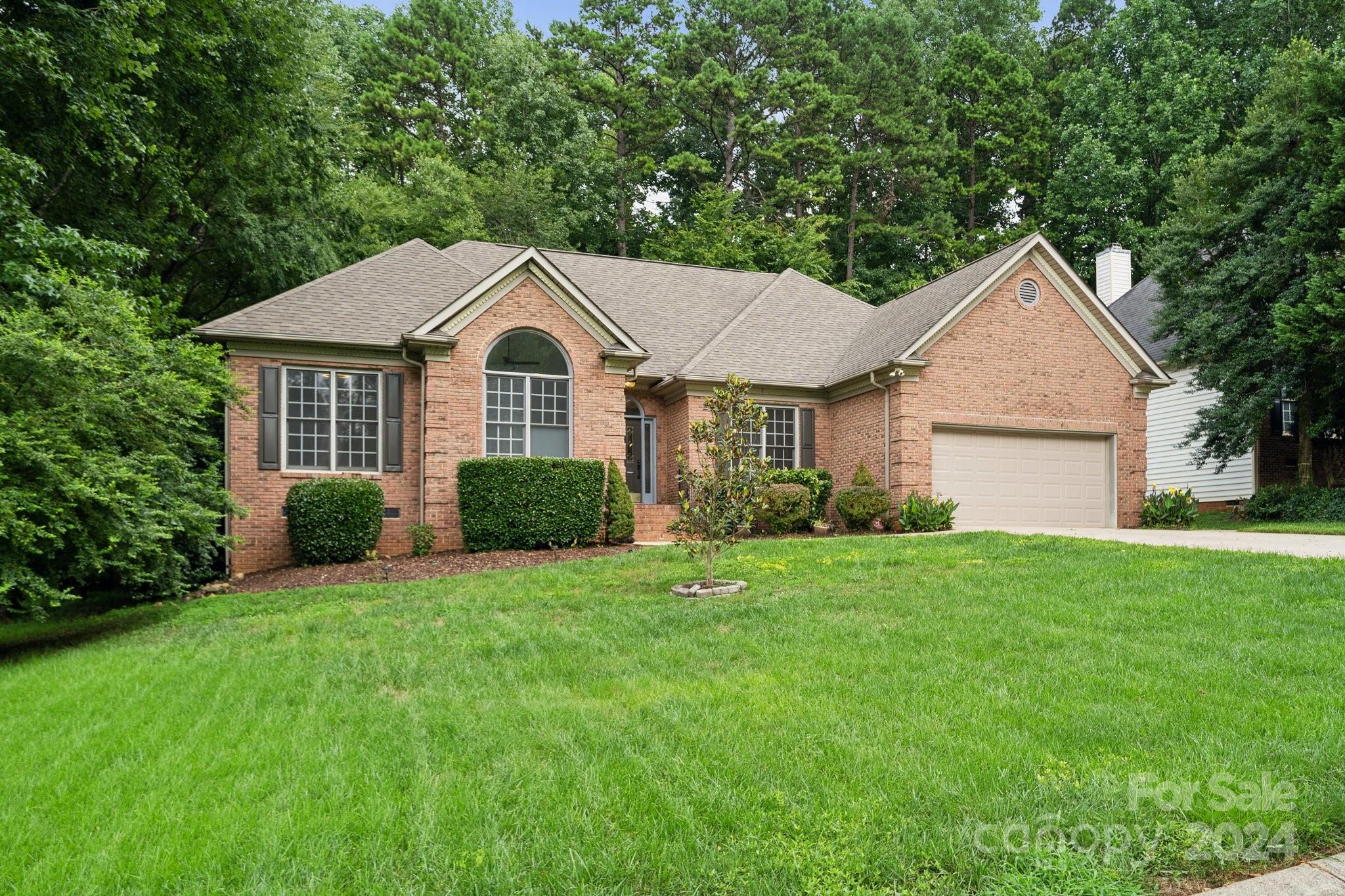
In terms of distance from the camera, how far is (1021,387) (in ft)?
55.8

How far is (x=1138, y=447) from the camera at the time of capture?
17.6 m

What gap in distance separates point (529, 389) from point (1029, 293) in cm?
1065

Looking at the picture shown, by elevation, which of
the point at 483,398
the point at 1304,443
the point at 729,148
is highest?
the point at 729,148

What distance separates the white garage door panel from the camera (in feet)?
54.7

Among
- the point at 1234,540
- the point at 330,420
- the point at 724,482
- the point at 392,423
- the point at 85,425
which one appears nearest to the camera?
the point at 85,425

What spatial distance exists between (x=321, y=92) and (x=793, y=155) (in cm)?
2063

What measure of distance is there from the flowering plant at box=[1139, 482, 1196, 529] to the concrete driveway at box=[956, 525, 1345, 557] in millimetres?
1026

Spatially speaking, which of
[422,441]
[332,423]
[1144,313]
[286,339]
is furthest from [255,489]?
[1144,313]

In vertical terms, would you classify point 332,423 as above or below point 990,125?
below

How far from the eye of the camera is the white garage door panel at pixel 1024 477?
16672 millimetres

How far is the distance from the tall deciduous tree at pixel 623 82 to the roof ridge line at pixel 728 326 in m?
14.2

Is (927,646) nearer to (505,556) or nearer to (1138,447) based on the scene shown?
(505,556)

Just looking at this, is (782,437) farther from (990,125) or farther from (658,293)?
(990,125)

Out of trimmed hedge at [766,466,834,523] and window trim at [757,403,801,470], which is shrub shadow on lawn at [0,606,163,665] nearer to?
trimmed hedge at [766,466,834,523]
